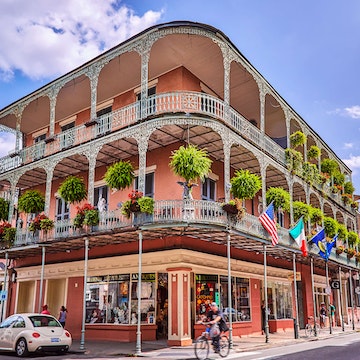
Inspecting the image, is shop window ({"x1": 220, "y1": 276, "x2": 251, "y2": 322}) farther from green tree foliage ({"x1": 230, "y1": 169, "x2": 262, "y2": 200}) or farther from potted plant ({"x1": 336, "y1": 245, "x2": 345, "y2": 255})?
potted plant ({"x1": 336, "y1": 245, "x2": 345, "y2": 255})

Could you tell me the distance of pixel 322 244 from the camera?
943 inches

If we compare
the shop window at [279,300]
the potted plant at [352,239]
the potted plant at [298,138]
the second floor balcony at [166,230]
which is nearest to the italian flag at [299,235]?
the second floor balcony at [166,230]

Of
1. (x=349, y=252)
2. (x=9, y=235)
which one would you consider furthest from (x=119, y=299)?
(x=349, y=252)

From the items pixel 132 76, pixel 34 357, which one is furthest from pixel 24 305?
pixel 132 76

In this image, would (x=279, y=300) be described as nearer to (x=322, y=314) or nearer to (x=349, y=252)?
(x=322, y=314)

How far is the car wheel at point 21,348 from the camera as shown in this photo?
13.4 m

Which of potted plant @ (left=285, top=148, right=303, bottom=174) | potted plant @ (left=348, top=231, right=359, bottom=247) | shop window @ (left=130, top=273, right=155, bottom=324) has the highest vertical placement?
potted plant @ (left=285, top=148, right=303, bottom=174)

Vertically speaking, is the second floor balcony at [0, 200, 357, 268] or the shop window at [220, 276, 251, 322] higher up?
the second floor balcony at [0, 200, 357, 268]

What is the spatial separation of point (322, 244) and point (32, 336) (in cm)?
1642

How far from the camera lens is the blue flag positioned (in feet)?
72.9

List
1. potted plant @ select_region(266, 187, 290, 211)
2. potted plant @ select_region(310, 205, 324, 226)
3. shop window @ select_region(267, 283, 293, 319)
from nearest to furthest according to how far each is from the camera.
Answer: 1. potted plant @ select_region(266, 187, 290, 211)
2. shop window @ select_region(267, 283, 293, 319)
3. potted plant @ select_region(310, 205, 324, 226)

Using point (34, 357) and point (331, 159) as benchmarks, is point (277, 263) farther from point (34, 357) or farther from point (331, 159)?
point (34, 357)

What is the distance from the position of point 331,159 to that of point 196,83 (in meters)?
15.4

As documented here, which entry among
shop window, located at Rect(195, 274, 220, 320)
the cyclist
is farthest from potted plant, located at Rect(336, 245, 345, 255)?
the cyclist
